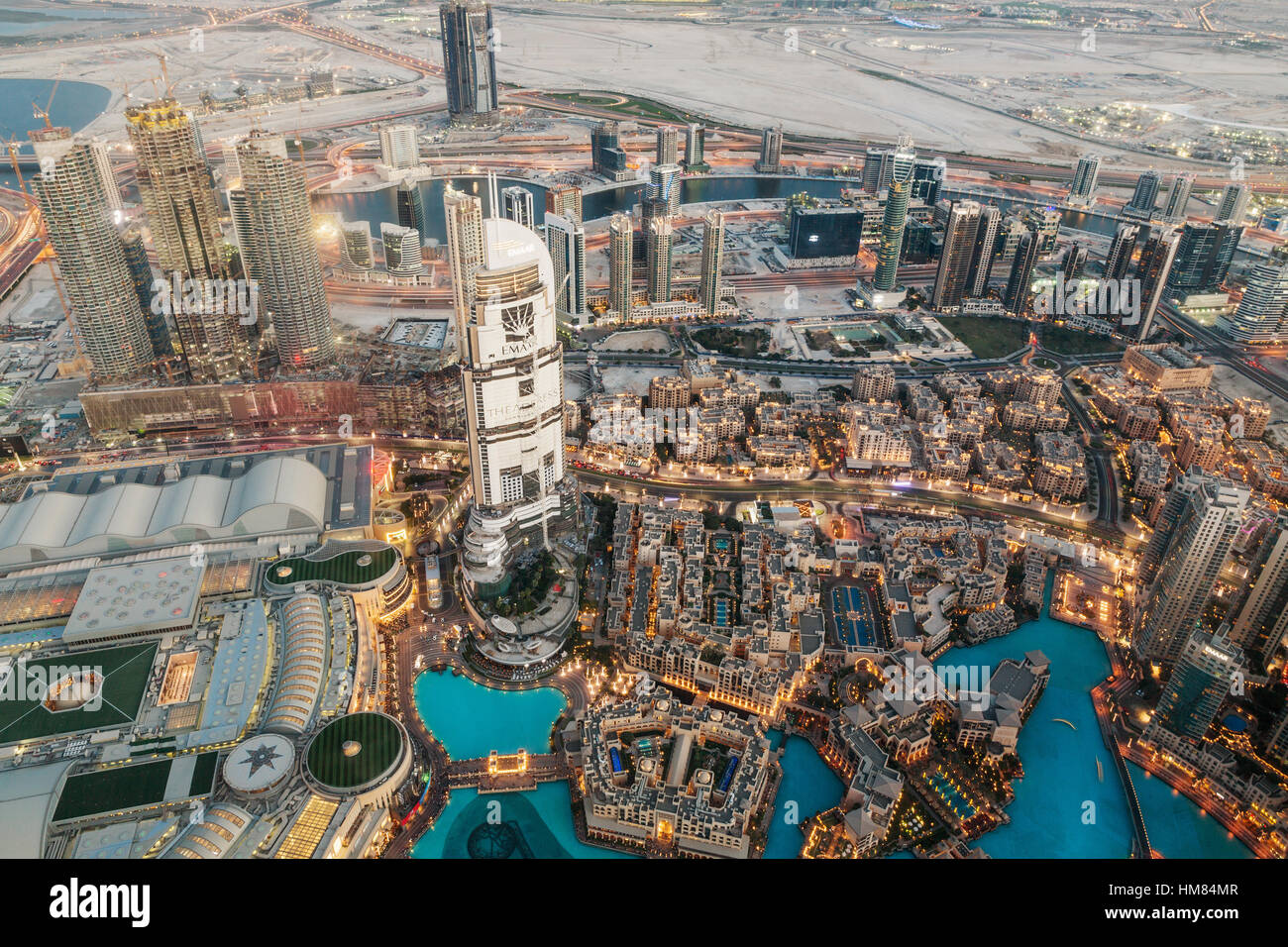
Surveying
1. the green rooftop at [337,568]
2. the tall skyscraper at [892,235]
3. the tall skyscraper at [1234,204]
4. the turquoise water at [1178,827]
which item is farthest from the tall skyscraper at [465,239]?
the tall skyscraper at [1234,204]

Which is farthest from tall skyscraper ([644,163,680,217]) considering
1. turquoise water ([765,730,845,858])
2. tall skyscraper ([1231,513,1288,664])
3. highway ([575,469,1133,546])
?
turquoise water ([765,730,845,858])

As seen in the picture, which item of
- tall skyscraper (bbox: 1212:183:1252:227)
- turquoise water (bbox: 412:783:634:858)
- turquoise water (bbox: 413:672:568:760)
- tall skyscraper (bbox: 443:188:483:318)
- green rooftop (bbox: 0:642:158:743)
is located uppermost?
tall skyscraper (bbox: 443:188:483:318)

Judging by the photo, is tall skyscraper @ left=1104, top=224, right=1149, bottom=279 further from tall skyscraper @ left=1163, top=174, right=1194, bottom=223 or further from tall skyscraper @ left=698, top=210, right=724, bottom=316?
tall skyscraper @ left=698, top=210, right=724, bottom=316

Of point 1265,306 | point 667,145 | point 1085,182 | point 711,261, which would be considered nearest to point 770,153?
point 667,145

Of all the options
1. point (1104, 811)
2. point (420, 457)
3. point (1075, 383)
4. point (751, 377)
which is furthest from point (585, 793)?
point (1075, 383)

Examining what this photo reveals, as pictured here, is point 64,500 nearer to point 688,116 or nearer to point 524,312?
point 524,312

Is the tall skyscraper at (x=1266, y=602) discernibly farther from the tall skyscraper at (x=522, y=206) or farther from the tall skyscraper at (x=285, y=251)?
the tall skyscraper at (x=285, y=251)

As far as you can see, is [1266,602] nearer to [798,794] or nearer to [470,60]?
[798,794]
